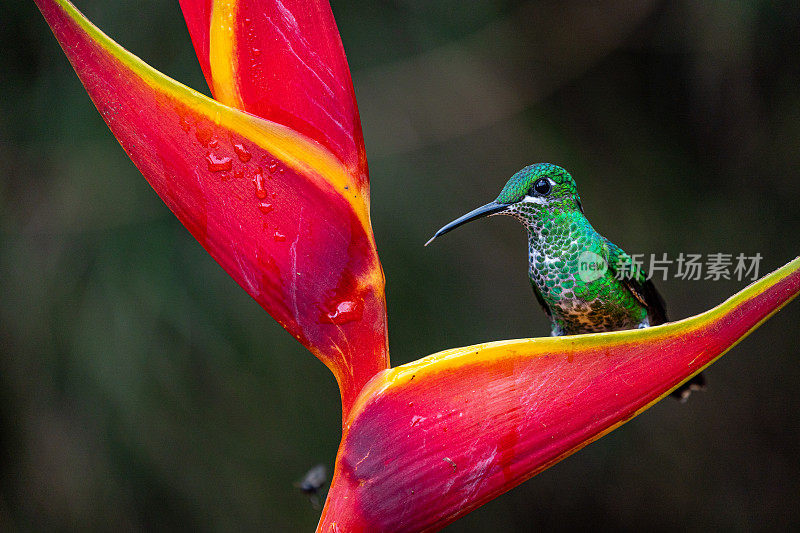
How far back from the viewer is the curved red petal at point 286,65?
21cm

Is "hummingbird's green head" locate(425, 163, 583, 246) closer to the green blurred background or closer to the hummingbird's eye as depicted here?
the hummingbird's eye

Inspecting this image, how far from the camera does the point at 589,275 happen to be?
0.20m

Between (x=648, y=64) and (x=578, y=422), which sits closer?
(x=578, y=422)

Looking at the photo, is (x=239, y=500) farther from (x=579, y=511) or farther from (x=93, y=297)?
(x=579, y=511)

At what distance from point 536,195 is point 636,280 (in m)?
0.06

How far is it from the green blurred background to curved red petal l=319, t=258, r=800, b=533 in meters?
0.63

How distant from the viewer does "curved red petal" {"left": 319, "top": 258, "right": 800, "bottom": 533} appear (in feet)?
0.63

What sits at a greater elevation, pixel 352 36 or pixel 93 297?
pixel 352 36

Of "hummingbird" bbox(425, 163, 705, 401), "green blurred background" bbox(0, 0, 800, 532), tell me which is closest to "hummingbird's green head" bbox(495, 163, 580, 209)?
"hummingbird" bbox(425, 163, 705, 401)

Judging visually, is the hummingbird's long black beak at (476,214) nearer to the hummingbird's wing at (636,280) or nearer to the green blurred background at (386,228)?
the hummingbird's wing at (636,280)

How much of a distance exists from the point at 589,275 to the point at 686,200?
2.53ft

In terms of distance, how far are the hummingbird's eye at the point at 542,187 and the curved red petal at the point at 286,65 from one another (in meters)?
0.06

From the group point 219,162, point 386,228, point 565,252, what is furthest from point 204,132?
point 386,228

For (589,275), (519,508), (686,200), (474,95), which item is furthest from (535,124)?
(589,275)
